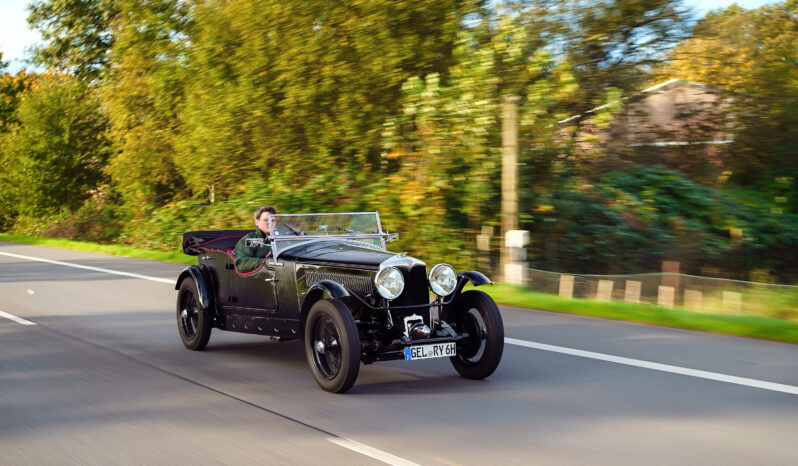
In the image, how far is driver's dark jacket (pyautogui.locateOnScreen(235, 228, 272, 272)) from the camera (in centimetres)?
754

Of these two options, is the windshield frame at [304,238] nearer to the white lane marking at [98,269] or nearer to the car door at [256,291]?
the car door at [256,291]

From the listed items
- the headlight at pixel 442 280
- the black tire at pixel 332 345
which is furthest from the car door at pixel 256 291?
the headlight at pixel 442 280

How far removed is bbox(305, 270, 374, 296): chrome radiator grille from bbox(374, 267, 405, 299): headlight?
11.0 inches

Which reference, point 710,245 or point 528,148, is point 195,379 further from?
point 710,245

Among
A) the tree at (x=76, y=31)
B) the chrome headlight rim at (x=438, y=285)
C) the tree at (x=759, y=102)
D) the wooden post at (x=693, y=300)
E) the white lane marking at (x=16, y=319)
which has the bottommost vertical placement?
the white lane marking at (x=16, y=319)

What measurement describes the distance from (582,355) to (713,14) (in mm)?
11674

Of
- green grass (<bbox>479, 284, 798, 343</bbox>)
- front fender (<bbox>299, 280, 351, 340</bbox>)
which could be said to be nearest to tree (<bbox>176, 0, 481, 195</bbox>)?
green grass (<bbox>479, 284, 798, 343</bbox>)

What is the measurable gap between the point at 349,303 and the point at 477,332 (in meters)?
1.07

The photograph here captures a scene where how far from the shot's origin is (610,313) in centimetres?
1005

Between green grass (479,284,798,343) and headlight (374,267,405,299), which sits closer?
headlight (374,267,405,299)

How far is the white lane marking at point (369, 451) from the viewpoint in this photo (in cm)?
447

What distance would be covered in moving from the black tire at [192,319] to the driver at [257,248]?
65 cm

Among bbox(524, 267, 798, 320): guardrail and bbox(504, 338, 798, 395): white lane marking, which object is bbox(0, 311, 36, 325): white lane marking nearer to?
bbox(504, 338, 798, 395): white lane marking

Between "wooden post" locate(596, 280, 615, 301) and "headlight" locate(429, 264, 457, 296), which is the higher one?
"headlight" locate(429, 264, 457, 296)
